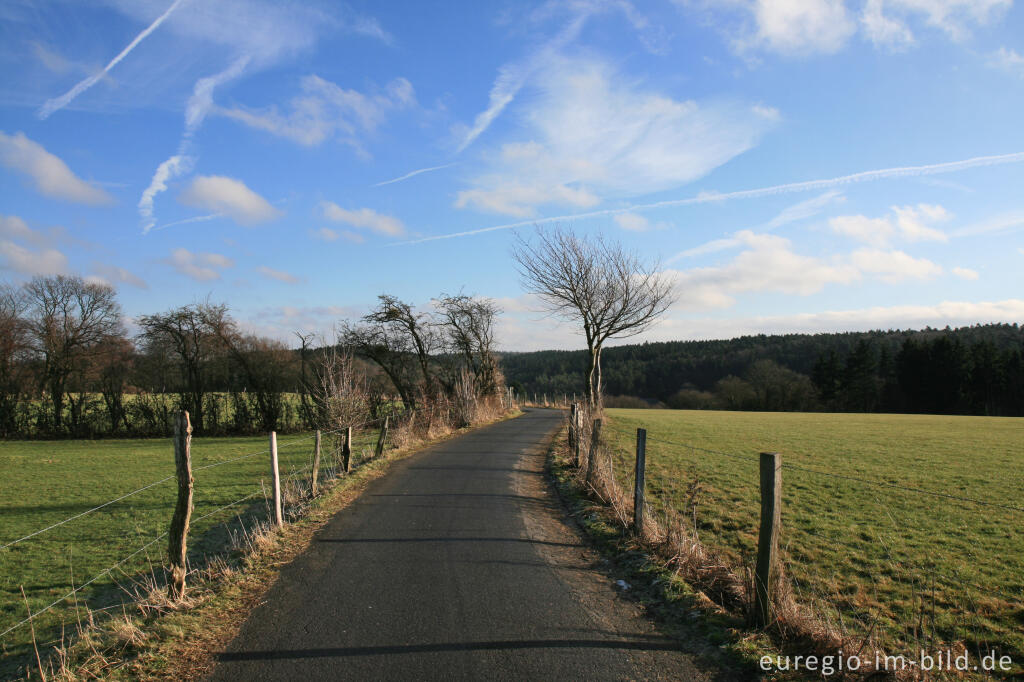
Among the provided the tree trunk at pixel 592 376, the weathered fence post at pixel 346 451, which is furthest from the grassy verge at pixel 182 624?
the tree trunk at pixel 592 376

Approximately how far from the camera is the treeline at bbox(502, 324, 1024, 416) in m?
59.1

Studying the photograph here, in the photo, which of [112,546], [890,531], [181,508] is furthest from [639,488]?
[112,546]

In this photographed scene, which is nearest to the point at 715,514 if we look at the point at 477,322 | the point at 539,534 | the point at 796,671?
the point at 539,534

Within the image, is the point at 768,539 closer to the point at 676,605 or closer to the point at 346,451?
the point at 676,605

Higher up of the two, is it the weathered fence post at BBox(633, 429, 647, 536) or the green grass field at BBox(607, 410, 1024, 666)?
the weathered fence post at BBox(633, 429, 647, 536)

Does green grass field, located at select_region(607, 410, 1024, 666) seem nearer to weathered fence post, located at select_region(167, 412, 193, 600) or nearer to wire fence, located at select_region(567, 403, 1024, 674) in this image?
wire fence, located at select_region(567, 403, 1024, 674)

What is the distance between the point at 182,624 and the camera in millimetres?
4438

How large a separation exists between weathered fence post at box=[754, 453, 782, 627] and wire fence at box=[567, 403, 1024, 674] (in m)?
0.04

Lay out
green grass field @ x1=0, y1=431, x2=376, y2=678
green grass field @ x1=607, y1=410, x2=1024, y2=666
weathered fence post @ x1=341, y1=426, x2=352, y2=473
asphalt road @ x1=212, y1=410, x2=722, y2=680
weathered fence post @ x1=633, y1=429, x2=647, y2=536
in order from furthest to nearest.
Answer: weathered fence post @ x1=341, y1=426, x2=352, y2=473, weathered fence post @ x1=633, y1=429, x2=647, y2=536, green grass field @ x1=0, y1=431, x2=376, y2=678, green grass field @ x1=607, y1=410, x2=1024, y2=666, asphalt road @ x1=212, y1=410, x2=722, y2=680

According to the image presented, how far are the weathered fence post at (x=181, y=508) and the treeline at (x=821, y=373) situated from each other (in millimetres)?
35901

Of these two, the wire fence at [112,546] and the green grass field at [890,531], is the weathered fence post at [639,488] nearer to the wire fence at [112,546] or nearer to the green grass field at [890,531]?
the green grass field at [890,531]

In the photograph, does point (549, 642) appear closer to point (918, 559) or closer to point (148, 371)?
point (918, 559)

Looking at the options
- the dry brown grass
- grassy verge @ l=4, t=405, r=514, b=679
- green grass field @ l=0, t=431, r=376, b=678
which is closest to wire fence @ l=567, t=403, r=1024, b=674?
the dry brown grass

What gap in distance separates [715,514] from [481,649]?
262 inches
